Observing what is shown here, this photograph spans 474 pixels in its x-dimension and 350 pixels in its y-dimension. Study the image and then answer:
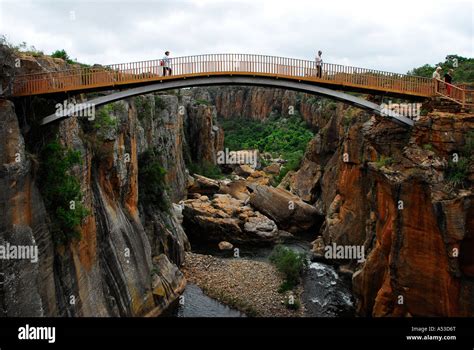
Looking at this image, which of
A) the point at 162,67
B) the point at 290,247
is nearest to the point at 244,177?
the point at 290,247

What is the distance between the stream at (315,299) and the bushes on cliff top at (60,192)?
32.5 ft

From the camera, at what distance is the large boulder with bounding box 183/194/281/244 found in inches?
1363

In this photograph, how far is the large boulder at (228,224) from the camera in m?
34.6

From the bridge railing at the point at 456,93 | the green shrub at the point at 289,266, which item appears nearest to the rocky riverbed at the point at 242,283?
the green shrub at the point at 289,266

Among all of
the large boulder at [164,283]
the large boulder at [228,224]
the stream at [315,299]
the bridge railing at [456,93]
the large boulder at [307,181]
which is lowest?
the stream at [315,299]

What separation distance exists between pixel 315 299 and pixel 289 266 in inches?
107

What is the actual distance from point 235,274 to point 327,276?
5.22m

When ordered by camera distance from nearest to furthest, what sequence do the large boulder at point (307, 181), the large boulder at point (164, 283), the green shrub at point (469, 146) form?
the green shrub at point (469, 146) < the large boulder at point (164, 283) < the large boulder at point (307, 181)

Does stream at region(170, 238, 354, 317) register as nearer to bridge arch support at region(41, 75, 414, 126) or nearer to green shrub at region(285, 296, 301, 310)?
green shrub at region(285, 296, 301, 310)

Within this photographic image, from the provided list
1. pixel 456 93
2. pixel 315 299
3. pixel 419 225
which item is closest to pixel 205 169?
pixel 315 299

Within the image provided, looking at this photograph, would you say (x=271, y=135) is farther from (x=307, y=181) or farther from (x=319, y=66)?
(x=319, y=66)

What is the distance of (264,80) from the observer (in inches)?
694

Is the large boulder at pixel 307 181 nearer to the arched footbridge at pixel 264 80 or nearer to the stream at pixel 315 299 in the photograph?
the stream at pixel 315 299

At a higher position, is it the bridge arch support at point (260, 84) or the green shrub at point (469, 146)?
the bridge arch support at point (260, 84)
